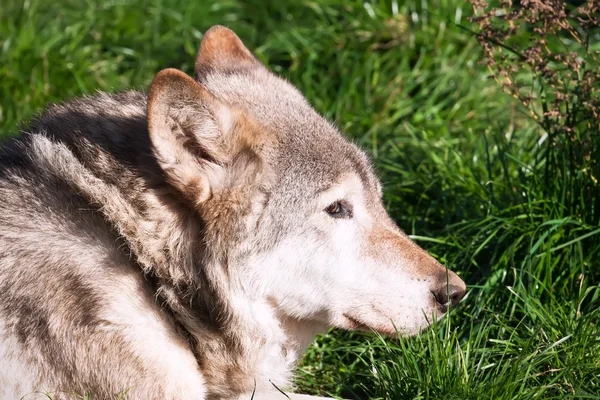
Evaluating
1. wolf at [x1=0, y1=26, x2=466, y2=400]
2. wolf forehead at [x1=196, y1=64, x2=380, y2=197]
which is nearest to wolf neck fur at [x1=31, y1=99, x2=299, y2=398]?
wolf at [x1=0, y1=26, x2=466, y2=400]

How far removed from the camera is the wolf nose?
3.88m

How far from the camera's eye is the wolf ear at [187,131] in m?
3.41

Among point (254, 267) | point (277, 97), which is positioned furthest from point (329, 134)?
point (254, 267)

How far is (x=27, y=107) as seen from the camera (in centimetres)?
688

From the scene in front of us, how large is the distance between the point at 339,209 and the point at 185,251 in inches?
28.8

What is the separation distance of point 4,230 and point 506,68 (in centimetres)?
293

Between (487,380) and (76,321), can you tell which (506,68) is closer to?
(487,380)

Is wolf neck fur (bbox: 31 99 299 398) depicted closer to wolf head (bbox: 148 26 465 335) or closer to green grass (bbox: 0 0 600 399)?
wolf head (bbox: 148 26 465 335)

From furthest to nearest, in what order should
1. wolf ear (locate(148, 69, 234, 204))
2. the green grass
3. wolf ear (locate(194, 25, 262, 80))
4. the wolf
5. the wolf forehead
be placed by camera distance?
1. wolf ear (locate(194, 25, 262, 80))
2. the green grass
3. the wolf forehead
4. the wolf
5. wolf ear (locate(148, 69, 234, 204))

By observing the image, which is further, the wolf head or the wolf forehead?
the wolf forehead

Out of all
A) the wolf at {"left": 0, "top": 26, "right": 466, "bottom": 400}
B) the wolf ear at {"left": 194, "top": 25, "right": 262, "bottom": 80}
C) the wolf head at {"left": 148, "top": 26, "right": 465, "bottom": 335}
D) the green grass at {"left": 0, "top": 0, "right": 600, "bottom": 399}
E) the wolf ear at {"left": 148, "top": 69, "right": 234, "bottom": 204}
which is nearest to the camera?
the wolf ear at {"left": 148, "top": 69, "right": 234, "bottom": 204}

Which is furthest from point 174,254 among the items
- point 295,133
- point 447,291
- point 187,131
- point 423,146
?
point 423,146

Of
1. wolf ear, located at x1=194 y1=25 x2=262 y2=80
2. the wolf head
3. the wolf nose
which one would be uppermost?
wolf ear, located at x1=194 y1=25 x2=262 y2=80

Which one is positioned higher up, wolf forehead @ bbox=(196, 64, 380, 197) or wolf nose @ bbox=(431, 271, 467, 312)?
wolf forehead @ bbox=(196, 64, 380, 197)
